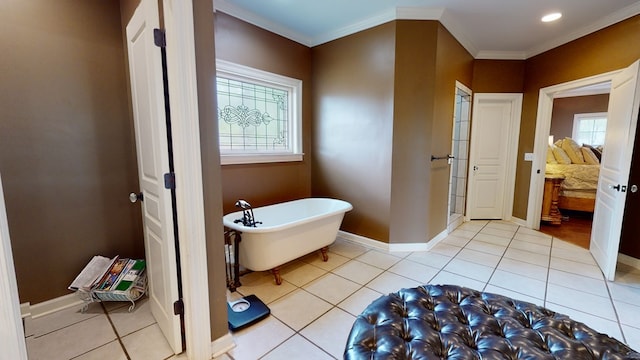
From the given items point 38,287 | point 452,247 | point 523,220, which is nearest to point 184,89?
point 38,287

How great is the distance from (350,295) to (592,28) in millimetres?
4108

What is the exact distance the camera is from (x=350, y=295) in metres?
2.21

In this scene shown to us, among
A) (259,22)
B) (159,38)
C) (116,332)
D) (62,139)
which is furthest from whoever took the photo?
(259,22)

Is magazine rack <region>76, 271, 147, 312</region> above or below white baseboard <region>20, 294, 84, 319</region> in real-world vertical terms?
above

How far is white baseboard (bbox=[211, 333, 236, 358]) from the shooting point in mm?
1577

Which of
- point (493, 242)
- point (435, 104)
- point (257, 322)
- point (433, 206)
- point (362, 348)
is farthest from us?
point (493, 242)

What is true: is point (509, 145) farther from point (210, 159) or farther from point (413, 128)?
point (210, 159)

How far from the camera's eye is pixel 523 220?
4.14 metres

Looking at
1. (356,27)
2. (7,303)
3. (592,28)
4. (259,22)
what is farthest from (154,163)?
(592,28)

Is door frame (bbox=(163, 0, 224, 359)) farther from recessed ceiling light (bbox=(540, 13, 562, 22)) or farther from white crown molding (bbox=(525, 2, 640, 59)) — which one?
white crown molding (bbox=(525, 2, 640, 59))

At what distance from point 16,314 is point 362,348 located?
1.22 m

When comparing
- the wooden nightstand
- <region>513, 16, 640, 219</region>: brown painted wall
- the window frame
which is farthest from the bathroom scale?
the window frame

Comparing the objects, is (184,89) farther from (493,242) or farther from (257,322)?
(493,242)

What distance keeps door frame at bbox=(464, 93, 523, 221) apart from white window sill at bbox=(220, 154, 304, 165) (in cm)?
278
